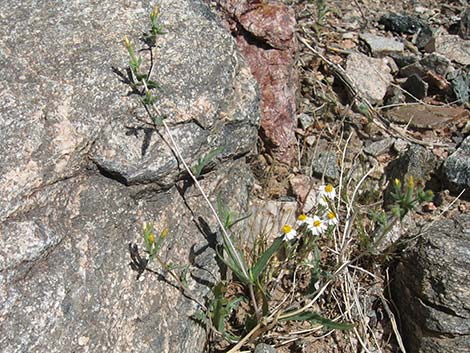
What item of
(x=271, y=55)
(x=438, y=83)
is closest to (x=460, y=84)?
(x=438, y=83)

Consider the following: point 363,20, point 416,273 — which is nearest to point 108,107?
point 416,273

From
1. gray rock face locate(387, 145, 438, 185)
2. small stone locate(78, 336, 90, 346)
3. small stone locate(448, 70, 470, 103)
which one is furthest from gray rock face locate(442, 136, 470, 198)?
small stone locate(78, 336, 90, 346)

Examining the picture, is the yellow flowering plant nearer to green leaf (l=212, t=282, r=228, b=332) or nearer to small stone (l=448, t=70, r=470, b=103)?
green leaf (l=212, t=282, r=228, b=332)

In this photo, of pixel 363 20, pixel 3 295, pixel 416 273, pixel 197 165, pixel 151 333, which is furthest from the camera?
pixel 363 20

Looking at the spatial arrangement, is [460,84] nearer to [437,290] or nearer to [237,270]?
[437,290]

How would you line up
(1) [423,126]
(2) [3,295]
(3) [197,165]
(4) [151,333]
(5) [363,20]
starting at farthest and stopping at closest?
(5) [363,20] → (1) [423,126] → (3) [197,165] → (4) [151,333] → (2) [3,295]

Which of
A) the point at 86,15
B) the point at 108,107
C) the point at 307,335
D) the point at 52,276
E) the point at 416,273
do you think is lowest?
the point at 307,335

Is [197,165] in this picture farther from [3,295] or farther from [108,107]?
[3,295]
